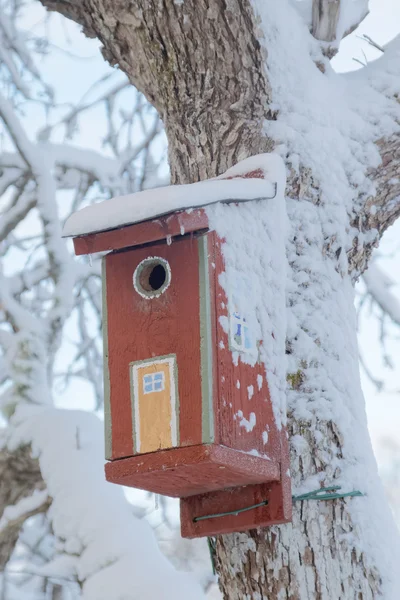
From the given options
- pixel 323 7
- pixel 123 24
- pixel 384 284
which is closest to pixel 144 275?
pixel 123 24

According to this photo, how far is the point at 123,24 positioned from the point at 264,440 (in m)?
1.32

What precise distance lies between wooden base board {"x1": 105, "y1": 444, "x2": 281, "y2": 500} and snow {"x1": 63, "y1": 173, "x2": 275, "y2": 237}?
545 millimetres

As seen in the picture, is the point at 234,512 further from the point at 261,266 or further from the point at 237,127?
the point at 237,127

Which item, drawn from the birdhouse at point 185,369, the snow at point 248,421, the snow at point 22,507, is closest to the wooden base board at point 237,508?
the birdhouse at point 185,369

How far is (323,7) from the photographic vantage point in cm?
259

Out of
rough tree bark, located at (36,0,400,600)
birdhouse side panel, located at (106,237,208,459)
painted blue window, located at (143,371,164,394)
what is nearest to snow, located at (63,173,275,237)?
birdhouse side panel, located at (106,237,208,459)

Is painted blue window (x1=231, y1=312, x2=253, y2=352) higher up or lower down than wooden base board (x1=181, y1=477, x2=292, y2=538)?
higher up

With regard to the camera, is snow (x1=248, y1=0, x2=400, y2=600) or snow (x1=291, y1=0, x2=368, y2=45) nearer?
snow (x1=248, y1=0, x2=400, y2=600)

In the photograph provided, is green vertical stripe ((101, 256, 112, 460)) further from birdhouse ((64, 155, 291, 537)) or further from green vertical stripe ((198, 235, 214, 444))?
green vertical stripe ((198, 235, 214, 444))

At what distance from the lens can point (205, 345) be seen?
1.90m

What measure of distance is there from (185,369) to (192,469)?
223 mm

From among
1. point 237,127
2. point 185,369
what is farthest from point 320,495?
point 237,127

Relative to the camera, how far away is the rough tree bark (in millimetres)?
2043

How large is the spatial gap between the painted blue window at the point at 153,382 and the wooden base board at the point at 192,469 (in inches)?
5.8
